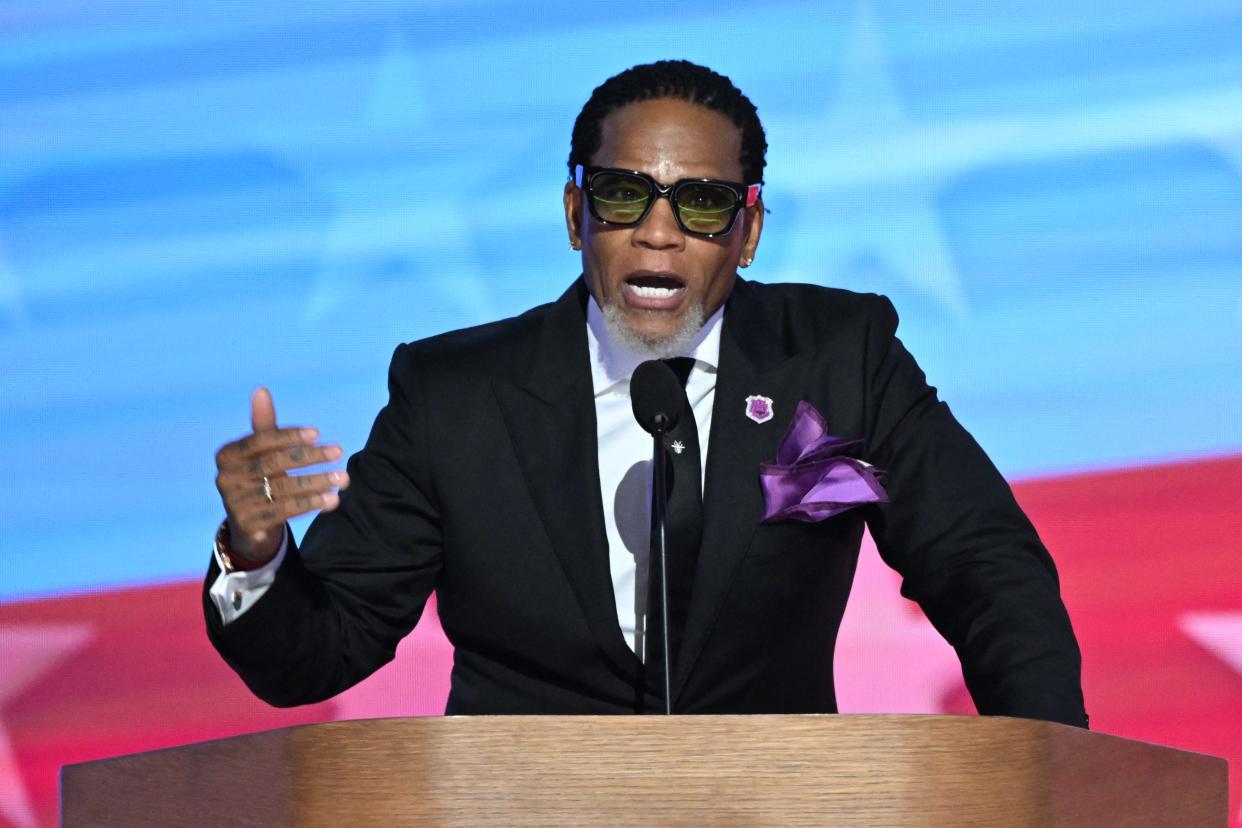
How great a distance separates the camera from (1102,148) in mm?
3355

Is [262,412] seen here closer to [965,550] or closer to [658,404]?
[658,404]

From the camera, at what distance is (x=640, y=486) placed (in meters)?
2.61

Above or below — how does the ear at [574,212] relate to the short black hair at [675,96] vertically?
below

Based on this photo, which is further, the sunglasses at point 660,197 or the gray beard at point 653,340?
the gray beard at point 653,340

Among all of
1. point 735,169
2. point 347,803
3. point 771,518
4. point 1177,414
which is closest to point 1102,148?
point 1177,414

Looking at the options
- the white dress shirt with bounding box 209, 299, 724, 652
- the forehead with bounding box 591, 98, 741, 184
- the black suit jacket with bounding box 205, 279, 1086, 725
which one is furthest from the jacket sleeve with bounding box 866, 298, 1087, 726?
the forehead with bounding box 591, 98, 741, 184

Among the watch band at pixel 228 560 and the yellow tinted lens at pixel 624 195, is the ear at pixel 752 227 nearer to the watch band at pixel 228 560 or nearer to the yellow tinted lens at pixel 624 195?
the yellow tinted lens at pixel 624 195

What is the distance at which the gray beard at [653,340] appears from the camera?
2.62 m

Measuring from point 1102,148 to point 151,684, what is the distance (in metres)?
2.14

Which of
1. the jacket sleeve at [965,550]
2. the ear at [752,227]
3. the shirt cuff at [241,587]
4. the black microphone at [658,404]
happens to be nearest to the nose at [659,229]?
the ear at [752,227]

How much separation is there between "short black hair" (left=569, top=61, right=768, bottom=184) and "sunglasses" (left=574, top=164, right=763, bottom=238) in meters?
0.15

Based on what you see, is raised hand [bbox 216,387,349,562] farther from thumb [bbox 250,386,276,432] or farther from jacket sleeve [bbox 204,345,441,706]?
jacket sleeve [bbox 204,345,441,706]

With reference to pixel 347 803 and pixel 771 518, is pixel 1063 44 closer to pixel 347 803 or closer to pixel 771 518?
pixel 771 518

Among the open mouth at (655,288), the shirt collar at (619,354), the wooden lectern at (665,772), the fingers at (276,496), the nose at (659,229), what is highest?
the nose at (659,229)
